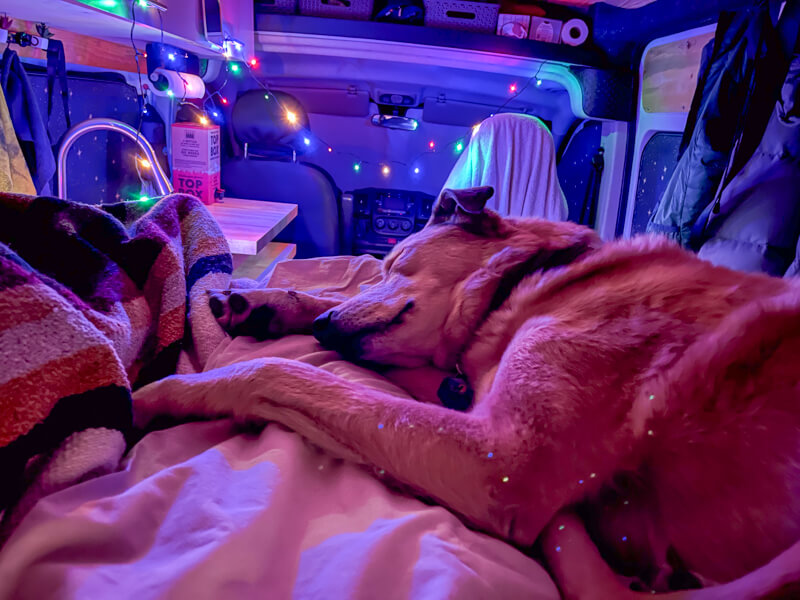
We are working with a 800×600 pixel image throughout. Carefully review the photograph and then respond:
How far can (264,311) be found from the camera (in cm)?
133

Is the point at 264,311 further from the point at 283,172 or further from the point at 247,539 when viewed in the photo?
the point at 283,172

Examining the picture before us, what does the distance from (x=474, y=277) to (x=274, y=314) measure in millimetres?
578

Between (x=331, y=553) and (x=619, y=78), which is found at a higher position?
(x=619, y=78)

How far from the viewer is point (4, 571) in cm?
48

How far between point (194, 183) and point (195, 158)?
0.52 ft

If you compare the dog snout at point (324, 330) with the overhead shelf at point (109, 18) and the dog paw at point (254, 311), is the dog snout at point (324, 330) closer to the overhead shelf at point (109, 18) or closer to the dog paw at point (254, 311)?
the dog paw at point (254, 311)

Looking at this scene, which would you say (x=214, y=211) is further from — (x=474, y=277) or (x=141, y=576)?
(x=141, y=576)

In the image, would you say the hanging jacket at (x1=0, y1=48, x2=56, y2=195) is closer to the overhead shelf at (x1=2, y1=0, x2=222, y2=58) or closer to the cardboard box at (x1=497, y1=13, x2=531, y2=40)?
the overhead shelf at (x1=2, y1=0, x2=222, y2=58)

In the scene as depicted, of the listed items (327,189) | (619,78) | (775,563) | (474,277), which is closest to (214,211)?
(327,189)

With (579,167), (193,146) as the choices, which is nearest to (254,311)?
(193,146)

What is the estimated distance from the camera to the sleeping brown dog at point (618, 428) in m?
0.71

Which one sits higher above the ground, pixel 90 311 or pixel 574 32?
pixel 574 32

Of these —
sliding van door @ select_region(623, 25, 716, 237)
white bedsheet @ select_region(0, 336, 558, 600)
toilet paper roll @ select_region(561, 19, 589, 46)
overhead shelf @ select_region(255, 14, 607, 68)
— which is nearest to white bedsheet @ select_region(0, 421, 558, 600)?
white bedsheet @ select_region(0, 336, 558, 600)

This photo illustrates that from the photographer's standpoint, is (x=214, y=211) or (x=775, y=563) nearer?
(x=775, y=563)
